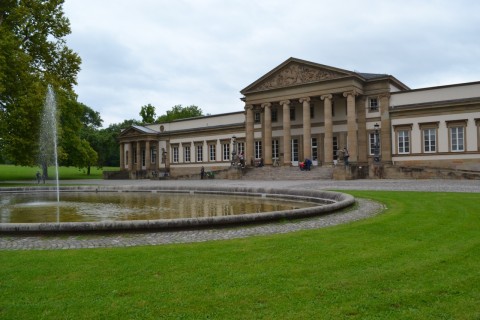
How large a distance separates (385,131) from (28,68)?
104 ft

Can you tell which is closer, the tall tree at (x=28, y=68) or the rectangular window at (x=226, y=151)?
the tall tree at (x=28, y=68)

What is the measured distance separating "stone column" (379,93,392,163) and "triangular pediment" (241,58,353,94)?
443cm

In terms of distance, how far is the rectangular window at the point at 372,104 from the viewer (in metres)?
42.5

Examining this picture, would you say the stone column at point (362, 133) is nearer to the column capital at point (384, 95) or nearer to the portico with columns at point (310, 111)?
the portico with columns at point (310, 111)

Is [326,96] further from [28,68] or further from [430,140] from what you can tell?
[28,68]

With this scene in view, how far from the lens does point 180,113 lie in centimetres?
9944

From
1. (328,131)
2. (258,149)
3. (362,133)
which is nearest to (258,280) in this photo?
(328,131)

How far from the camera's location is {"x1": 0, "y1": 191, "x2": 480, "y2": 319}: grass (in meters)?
4.29

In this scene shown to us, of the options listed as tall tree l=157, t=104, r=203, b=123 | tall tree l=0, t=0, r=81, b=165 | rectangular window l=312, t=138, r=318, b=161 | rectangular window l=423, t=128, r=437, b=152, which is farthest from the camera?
tall tree l=157, t=104, r=203, b=123

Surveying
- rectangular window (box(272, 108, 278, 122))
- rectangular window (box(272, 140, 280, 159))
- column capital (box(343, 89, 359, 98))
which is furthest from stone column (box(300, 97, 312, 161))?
rectangular window (box(272, 108, 278, 122))

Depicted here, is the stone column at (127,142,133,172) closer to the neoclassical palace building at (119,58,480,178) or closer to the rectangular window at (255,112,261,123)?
the neoclassical palace building at (119,58,480,178)

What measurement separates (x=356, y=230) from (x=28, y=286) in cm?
630

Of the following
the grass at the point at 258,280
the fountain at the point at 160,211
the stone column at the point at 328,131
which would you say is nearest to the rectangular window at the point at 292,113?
the stone column at the point at 328,131

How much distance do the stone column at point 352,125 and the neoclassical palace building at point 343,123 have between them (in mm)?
97
